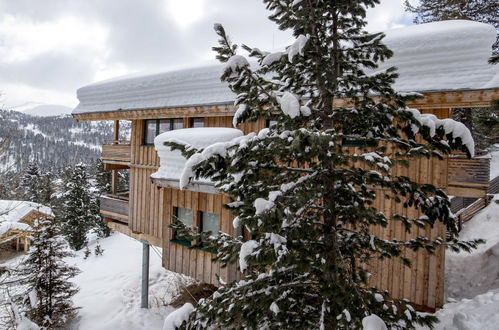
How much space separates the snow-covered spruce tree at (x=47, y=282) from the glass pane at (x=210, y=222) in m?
6.81

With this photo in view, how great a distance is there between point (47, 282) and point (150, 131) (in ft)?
23.2

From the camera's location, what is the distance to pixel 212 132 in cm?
741

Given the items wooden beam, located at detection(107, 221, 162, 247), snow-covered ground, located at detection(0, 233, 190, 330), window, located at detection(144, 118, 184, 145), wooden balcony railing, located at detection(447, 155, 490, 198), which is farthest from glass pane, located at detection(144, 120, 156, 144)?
wooden balcony railing, located at detection(447, 155, 490, 198)

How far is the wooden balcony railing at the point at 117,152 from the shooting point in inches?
489

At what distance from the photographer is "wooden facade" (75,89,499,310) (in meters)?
6.71

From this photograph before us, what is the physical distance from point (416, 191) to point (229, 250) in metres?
2.33

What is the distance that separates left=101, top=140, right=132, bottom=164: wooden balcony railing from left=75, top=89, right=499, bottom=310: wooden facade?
0.05 metres

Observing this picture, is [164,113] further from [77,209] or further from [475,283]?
[77,209]

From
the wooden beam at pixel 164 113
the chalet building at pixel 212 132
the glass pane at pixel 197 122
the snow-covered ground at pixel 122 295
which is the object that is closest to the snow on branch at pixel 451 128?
the chalet building at pixel 212 132

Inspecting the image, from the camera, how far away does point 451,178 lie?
6.84m

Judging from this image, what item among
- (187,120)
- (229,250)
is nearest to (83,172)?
(187,120)

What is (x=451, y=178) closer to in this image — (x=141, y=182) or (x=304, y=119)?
(x=304, y=119)

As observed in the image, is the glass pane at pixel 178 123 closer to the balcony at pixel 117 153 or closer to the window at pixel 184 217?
the balcony at pixel 117 153

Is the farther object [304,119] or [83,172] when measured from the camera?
[83,172]
